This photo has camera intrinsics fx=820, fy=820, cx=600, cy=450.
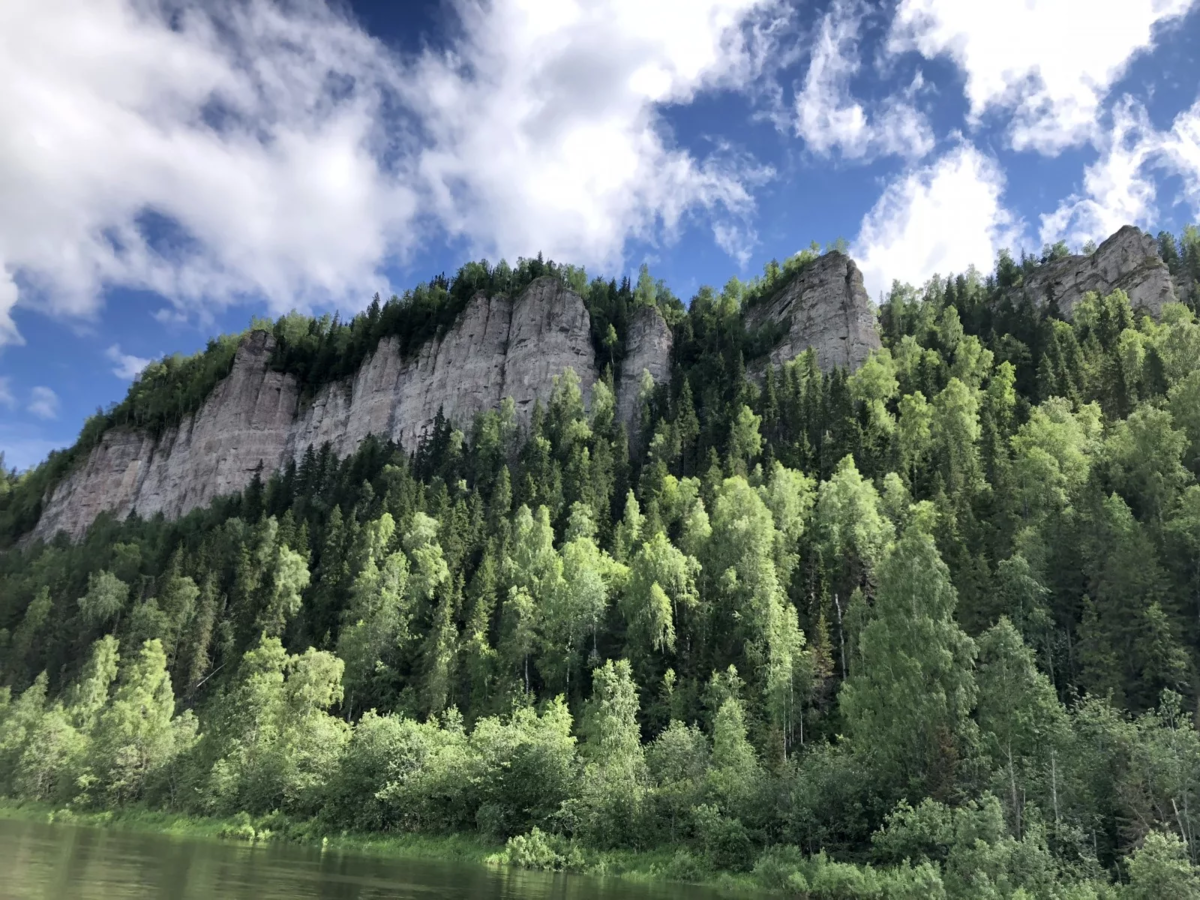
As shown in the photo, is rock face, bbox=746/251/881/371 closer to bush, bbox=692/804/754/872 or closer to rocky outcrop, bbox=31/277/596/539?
rocky outcrop, bbox=31/277/596/539

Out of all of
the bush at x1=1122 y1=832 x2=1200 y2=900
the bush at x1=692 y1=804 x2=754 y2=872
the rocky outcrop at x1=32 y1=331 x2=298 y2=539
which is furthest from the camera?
the rocky outcrop at x1=32 y1=331 x2=298 y2=539

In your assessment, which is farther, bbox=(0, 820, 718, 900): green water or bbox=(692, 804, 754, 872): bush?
bbox=(692, 804, 754, 872): bush

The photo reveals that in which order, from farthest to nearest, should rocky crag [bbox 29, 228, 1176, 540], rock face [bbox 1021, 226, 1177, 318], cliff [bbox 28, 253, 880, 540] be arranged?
1. cliff [bbox 28, 253, 880, 540]
2. rocky crag [bbox 29, 228, 1176, 540]
3. rock face [bbox 1021, 226, 1177, 318]

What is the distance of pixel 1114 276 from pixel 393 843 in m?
109

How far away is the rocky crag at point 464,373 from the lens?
11025cm

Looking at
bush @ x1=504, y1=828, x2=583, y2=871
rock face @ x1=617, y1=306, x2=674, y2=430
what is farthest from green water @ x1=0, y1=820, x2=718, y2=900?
rock face @ x1=617, y1=306, x2=674, y2=430

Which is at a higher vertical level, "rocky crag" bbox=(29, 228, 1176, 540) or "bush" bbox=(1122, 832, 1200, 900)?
"rocky crag" bbox=(29, 228, 1176, 540)

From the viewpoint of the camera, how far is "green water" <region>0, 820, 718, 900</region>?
78.9 feet

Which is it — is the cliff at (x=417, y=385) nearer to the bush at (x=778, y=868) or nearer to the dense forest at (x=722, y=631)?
the dense forest at (x=722, y=631)

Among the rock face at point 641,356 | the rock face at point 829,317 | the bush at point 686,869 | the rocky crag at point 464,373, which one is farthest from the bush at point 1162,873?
the rock face at point 641,356

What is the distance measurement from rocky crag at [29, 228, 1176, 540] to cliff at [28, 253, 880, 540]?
0.66 feet

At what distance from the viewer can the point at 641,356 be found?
118 metres

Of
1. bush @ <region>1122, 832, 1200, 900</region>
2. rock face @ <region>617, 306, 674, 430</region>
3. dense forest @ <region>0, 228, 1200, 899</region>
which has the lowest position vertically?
bush @ <region>1122, 832, 1200, 900</region>

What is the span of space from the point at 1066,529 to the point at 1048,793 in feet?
81.3
